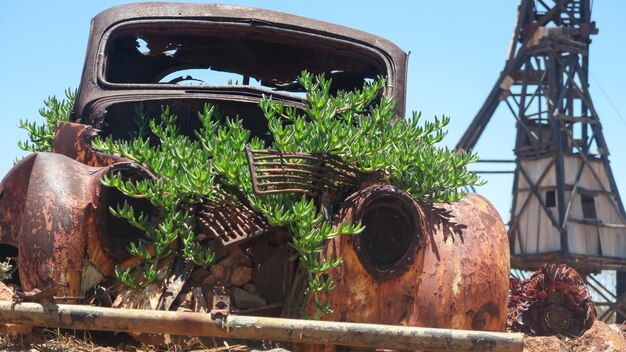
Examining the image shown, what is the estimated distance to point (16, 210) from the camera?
4.16 m

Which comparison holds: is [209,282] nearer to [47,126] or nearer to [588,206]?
[47,126]

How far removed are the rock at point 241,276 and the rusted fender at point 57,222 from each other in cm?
52

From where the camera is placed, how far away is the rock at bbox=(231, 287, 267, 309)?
4176 mm

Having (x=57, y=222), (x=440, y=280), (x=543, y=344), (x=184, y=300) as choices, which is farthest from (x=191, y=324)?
(x=543, y=344)

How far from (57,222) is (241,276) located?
2.78ft

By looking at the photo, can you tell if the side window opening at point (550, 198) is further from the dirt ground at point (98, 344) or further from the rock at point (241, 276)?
the dirt ground at point (98, 344)

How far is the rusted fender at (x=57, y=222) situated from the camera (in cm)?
396

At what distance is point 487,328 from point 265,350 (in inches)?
49.1

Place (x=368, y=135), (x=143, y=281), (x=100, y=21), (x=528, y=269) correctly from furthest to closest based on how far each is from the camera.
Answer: (x=528, y=269), (x=100, y=21), (x=368, y=135), (x=143, y=281)

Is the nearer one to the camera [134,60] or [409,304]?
[409,304]

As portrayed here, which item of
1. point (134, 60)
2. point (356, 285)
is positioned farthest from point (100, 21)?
point (356, 285)

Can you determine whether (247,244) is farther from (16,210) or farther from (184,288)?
(16,210)

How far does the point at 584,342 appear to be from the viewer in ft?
20.2

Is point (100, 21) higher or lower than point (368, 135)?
higher
